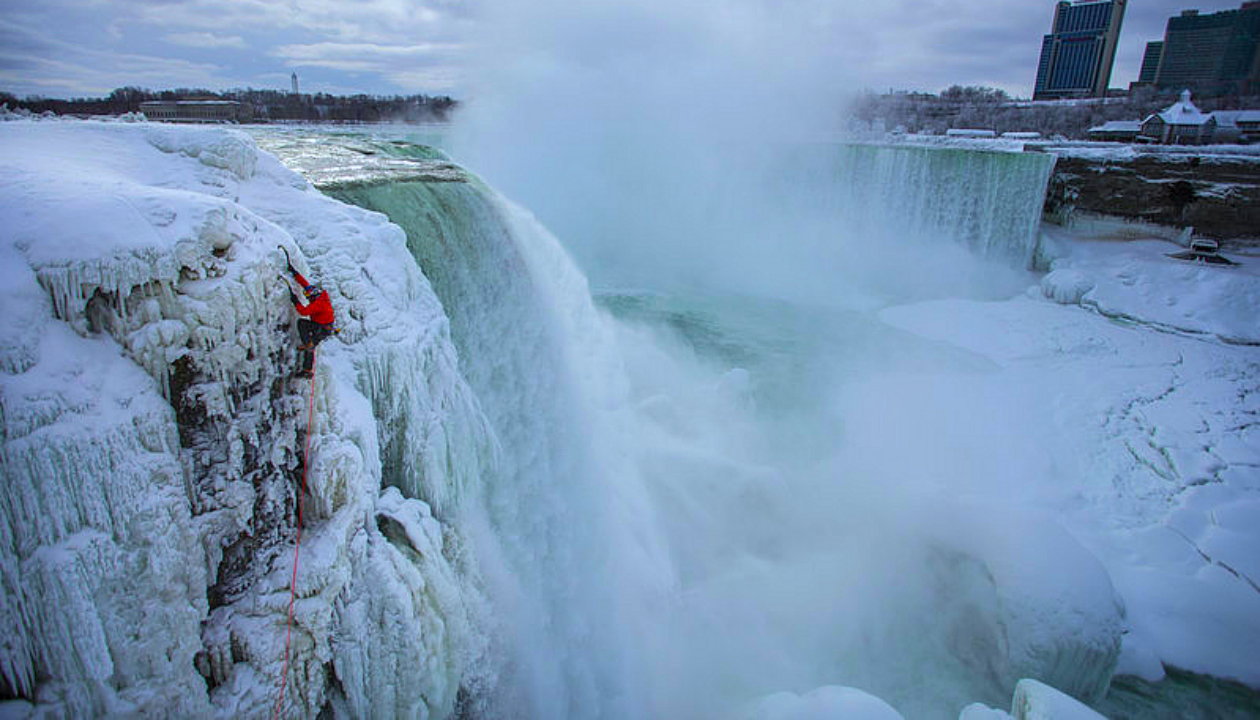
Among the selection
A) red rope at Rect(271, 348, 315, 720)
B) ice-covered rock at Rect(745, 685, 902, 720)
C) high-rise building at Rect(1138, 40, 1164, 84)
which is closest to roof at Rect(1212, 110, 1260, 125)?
ice-covered rock at Rect(745, 685, 902, 720)

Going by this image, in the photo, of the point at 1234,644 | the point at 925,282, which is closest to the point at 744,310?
the point at 925,282

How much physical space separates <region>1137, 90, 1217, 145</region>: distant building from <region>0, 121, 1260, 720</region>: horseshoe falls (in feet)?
74.9

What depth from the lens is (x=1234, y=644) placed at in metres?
5.72

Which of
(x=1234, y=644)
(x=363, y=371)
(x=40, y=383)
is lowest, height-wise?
(x=1234, y=644)

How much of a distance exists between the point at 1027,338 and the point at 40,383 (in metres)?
15.3

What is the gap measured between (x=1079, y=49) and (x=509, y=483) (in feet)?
340

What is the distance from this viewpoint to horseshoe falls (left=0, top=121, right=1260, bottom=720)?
2.21 meters

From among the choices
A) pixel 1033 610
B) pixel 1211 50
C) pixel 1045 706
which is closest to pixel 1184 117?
pixel 1033 610

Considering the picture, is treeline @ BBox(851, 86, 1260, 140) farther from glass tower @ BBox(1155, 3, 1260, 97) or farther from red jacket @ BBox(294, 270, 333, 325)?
red jacket @ BBox(294, 270, 333, 325)

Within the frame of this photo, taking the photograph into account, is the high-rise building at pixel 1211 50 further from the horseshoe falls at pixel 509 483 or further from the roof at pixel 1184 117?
the horseshoe falls at pixel 509 483

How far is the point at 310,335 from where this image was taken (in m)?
2.82

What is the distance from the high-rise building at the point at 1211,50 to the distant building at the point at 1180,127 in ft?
178

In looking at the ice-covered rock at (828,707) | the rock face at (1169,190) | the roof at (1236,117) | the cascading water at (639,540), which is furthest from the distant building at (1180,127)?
the ice-covered rock at (828,707)

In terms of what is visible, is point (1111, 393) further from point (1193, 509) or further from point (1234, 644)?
point (1234, 644)
